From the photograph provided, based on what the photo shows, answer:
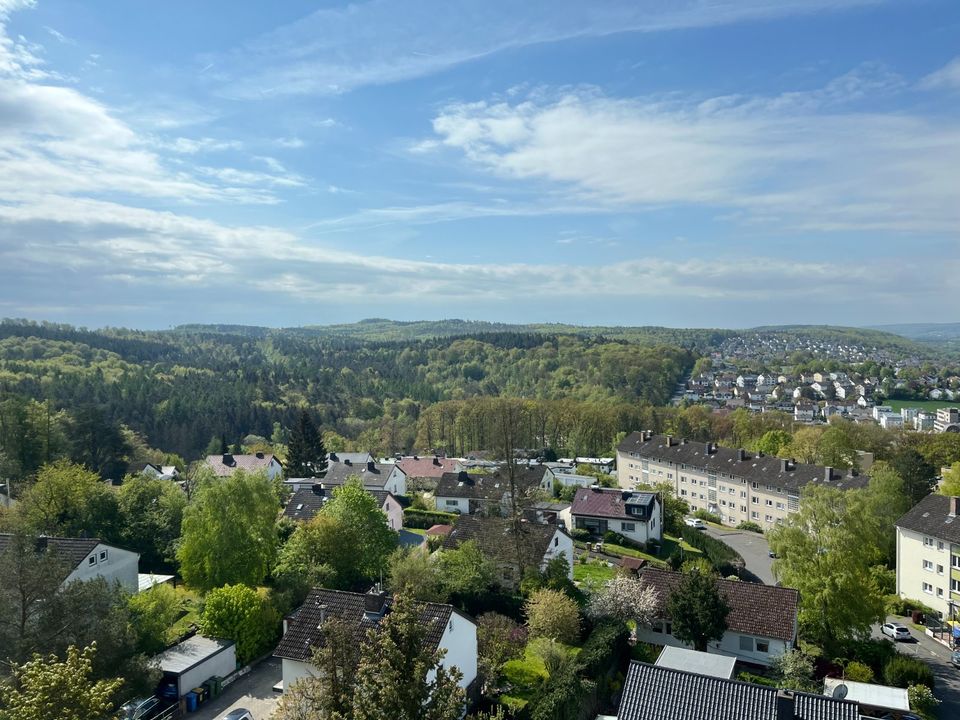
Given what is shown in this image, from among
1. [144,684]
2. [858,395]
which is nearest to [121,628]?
[144,684]

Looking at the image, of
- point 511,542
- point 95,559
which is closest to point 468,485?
point 511,542

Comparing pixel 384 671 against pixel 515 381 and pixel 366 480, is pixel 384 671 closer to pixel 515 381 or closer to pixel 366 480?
pixel 366 480

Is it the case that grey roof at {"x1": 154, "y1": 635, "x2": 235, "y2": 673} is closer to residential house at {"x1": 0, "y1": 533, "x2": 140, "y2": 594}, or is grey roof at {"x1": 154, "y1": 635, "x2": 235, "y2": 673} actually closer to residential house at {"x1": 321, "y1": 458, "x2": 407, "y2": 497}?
residential house at {"x1": 0, "y1": 533, "x2": 140, "y2": 594}

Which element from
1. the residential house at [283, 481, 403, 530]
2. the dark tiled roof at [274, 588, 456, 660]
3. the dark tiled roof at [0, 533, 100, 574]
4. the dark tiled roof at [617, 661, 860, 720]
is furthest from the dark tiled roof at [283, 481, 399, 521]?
the dark tiled roof at [617, 661, 860, 720]

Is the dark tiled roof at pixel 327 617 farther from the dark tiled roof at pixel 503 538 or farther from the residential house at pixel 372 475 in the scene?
the residential house at pixel 372 475

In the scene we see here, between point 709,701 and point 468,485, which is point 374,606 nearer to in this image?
point 709,701
